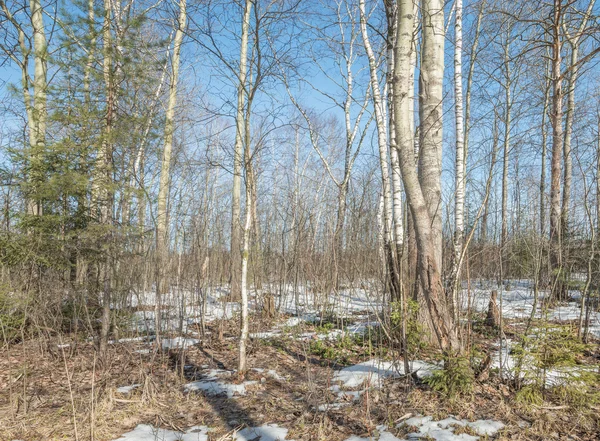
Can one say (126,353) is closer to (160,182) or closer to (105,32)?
(105,32)

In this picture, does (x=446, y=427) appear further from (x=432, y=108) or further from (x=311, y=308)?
(x=311, y=308)

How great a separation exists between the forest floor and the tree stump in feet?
2.59

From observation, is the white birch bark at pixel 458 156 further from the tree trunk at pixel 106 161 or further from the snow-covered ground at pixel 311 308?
the tree trunk at pixel 106 161

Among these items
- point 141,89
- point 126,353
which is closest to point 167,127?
point 141,89

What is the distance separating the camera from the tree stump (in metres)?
5.53

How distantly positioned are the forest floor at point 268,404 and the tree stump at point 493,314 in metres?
0.79

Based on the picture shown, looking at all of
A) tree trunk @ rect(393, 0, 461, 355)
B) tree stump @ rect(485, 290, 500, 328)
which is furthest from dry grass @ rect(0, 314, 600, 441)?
tree stump @ rect(485, 290, 500, 328)

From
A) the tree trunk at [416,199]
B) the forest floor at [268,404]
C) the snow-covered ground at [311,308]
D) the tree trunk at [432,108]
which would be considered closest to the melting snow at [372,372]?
the forest floor at [268,404]

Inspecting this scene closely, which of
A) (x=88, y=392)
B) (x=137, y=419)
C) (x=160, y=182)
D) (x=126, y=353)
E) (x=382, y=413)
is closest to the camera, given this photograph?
(x=382, y=413)

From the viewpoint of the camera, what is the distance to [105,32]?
4898 millimetres

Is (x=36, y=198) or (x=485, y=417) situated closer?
(x=485, y=417)

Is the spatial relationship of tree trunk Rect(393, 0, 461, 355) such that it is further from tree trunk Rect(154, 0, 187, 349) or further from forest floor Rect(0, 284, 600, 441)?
tree trunk Rect(154, 0, 187, 349)

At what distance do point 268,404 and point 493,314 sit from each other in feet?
13.0

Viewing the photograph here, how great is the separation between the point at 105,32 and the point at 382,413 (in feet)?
17.8
